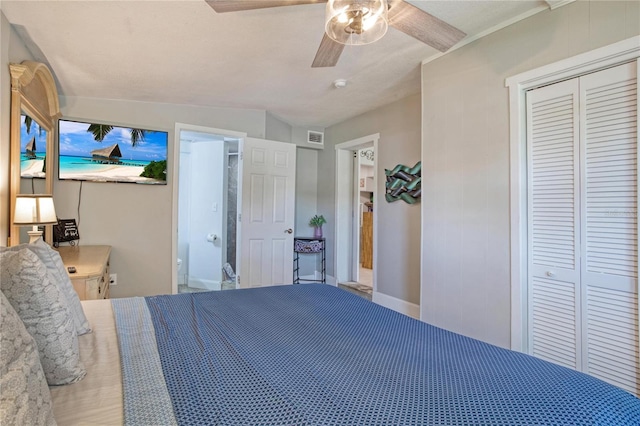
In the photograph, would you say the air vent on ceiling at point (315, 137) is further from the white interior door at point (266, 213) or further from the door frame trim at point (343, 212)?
the white interior door at point (266, 213)

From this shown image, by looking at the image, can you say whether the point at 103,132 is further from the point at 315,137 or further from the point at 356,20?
the point at 356,20

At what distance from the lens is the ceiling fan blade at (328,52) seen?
1840mm

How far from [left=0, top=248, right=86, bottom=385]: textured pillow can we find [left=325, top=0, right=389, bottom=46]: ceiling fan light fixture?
1.45 m

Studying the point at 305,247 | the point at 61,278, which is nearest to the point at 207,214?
the point at 305,247

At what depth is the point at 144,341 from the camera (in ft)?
4.11

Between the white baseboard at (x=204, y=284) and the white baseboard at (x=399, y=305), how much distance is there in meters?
2.16

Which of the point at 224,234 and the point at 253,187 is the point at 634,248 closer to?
the point at 253,187

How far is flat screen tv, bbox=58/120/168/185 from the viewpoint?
3209mm

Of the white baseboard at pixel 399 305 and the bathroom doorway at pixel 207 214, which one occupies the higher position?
the bathroom doorway at pixel 207 214

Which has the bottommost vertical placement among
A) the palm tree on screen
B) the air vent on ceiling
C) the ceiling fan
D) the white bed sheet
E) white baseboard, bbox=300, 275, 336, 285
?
white baseboard, bbox=300, 275, 336, 285

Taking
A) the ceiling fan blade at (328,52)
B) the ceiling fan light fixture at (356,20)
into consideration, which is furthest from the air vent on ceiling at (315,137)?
the ceiling fan light fixture at (356,20)

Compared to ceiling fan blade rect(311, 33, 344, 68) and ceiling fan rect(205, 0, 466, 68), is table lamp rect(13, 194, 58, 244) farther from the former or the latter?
ceiling fan blade rect(311, 33, 344, 68)

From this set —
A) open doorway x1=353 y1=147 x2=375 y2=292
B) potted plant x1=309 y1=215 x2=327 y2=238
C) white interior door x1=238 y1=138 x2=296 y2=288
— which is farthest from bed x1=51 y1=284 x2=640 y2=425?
open doorway x1=353 y1=147 x2=375 y2=292

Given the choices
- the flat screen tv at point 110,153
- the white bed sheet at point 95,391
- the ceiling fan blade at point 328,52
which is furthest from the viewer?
the flat screen tv at point 110,153
